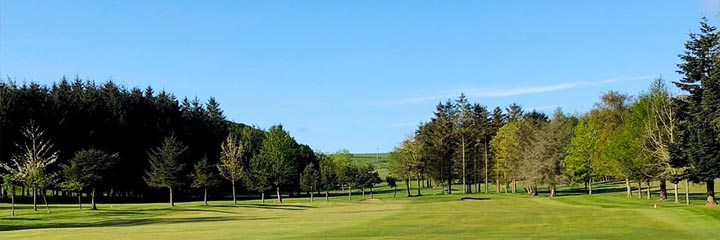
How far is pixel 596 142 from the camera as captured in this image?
83.9m

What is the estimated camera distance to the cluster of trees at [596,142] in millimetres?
56219

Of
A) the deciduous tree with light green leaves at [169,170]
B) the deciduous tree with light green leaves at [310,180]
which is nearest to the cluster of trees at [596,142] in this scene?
the deciduous tree with light green leaves at [310,180]

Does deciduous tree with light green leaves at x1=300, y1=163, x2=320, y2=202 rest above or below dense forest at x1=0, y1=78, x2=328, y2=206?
below

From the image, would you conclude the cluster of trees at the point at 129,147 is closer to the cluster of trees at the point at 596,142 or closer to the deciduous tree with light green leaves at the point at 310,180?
the deciduous tree with light green leaves at the point at 310,180

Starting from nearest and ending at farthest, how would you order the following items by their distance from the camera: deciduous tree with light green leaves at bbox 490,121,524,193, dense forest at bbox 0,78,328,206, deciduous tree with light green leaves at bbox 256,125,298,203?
dense forest at bbox 0,78,328,206, deciduous tree with light green leaves at bbox 256,125,298,203, deciduous tree with light green leaves at bbox 490,121,524,193

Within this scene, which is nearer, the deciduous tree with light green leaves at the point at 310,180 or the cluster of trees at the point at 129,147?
the cluster of trees at the point at 129,147

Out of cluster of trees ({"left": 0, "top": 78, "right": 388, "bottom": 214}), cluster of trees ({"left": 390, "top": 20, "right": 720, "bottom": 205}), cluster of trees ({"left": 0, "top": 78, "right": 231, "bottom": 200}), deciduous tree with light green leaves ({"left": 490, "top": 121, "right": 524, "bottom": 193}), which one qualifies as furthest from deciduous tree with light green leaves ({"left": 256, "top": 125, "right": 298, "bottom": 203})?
deciduous tree with light green leaves ({"left": 490, "top": 121, "right": 524, "bottom": 193})

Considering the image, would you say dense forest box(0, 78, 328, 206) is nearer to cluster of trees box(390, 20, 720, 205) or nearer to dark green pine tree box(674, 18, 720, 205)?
cluster of trees box(390, 20, 720, 205)

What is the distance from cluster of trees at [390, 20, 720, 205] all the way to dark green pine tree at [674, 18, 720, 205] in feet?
0.26

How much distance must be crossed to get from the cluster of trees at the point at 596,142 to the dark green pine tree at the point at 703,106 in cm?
8

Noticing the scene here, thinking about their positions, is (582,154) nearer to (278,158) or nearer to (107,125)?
(278,158)

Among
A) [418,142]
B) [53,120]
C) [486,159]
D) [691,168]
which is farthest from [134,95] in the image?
[691,168]

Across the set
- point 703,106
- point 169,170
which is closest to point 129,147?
point 169,170

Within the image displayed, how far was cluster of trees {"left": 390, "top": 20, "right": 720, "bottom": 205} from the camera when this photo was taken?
5622cm
